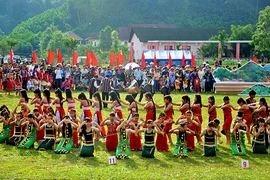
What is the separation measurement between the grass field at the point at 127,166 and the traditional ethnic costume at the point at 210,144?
0.18 metres

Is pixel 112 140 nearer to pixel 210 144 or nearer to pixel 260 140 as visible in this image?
pixel 210 144

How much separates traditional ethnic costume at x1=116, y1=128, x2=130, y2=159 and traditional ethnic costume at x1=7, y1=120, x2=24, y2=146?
123 inches

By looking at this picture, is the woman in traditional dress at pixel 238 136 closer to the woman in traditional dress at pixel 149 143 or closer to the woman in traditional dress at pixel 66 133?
the woman in traditional dress at pixel 149 143

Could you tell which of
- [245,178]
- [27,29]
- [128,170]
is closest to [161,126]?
[128,170]

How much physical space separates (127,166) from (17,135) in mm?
4036

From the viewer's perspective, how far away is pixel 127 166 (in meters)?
11.4

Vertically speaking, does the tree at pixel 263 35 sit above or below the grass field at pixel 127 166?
above

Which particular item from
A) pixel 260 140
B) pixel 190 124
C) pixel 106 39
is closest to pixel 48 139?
pixel 190 124

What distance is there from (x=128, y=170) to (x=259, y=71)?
734 inches

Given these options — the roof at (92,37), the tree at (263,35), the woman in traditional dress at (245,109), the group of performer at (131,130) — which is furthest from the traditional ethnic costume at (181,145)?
the roof at (92,37)

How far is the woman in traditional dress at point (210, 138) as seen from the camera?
41.2 ft

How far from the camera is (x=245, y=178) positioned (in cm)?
1041

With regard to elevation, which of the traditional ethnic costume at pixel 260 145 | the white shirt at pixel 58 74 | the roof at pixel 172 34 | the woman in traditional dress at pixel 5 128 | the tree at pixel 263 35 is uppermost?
the roof at pixel 172 34

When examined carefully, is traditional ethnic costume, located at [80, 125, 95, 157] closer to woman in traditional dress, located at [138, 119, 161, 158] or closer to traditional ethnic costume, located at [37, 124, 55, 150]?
traditional ethnic costume, located at [37, 124, 55, 150]
